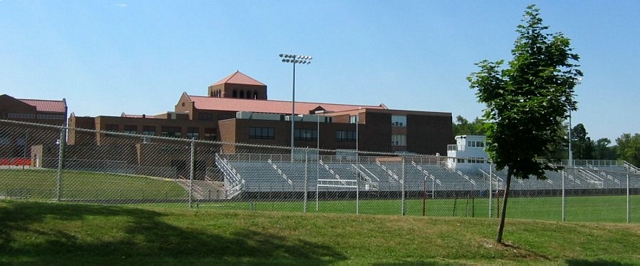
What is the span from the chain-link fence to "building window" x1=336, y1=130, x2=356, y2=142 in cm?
2961

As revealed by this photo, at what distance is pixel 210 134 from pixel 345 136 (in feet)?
59.5

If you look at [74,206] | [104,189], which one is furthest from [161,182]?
[74,206]

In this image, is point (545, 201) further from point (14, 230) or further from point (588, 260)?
point (14, 230)

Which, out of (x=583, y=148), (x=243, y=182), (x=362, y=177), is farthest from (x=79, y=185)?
(x=583, y=148)

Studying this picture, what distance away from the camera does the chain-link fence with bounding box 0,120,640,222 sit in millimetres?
18922

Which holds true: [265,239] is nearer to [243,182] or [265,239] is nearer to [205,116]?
[243,182]

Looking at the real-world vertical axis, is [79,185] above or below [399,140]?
below

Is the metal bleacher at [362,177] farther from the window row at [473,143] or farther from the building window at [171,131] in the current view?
the building window at [171,131]

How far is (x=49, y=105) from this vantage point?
9206 cm

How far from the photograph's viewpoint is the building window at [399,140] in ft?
302

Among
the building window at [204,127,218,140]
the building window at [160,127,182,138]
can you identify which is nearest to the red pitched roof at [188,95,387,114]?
the building window at [204,127,218,140]

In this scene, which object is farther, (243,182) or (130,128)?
(130,128)

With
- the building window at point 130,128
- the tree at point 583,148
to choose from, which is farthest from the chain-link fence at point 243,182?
the tree at point 583,148

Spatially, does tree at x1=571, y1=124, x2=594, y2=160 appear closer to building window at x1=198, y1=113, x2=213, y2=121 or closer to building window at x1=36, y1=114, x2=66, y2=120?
building window at x1=198, y1=113, x2=213, y2=121
